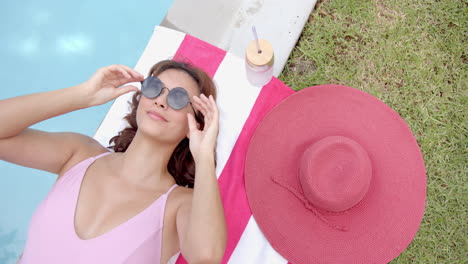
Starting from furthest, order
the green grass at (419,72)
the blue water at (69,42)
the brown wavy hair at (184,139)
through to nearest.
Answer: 1. the blue water at (69,42)
2. the green grass at (419,72)
3. the brown wavy hair at (184,139)

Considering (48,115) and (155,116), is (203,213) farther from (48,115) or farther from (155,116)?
(48,115)

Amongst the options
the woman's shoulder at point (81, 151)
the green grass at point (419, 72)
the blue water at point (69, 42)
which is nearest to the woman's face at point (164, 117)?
the woman's shoulder at point (81, 151)

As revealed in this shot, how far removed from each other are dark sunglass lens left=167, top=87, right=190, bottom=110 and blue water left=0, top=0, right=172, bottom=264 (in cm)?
132

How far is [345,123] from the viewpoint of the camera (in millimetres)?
1910

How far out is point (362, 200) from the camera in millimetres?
1812

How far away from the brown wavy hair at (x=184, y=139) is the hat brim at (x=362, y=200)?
34 centimetres

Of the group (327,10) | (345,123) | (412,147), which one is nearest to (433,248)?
(412,147)

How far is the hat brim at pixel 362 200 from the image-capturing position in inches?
71.8

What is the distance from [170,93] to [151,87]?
10cm

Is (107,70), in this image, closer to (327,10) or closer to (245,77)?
(245,77)

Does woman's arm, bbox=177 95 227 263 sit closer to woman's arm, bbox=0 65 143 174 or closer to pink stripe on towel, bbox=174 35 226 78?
woman's arm, bbox=0 65 143 174

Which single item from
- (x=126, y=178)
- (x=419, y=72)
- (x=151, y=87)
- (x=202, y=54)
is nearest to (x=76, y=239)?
(x=126, y=178)

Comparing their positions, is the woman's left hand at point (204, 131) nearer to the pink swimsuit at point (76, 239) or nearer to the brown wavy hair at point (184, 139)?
the brown wavy hair at point (184, 139)

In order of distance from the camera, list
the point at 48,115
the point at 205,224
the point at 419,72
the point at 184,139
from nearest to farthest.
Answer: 1. the point at 205,224
2. the point at 48,115
3. the point at 184,139
4. the point at 419,72
